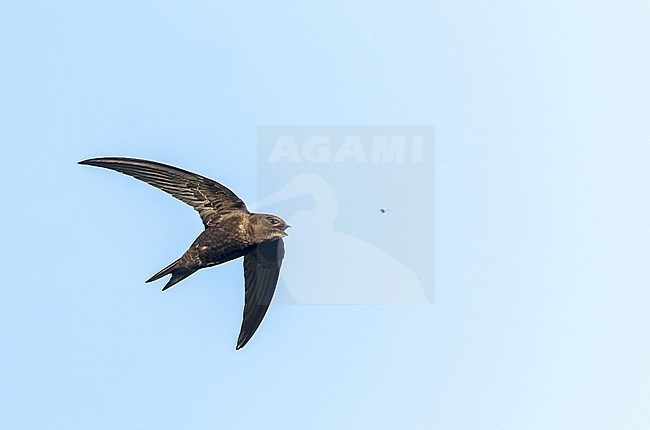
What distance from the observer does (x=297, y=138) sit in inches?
764

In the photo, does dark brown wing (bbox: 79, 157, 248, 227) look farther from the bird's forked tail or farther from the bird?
the bird's forked tail

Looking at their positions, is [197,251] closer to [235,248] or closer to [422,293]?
[235,248]

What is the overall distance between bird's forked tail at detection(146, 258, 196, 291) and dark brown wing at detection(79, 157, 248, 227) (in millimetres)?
572

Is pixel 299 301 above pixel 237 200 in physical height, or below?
below

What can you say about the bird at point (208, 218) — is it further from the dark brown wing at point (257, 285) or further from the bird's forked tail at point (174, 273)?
the dark brown wing at point (257, 285)

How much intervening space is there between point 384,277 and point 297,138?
221cm

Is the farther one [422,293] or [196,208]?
[422,293]

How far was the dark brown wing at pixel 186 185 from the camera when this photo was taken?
681 inches

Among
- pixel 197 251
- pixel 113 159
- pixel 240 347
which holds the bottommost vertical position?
pixel 240 347

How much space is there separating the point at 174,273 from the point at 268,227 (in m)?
1.33

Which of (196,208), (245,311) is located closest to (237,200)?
(196,208)

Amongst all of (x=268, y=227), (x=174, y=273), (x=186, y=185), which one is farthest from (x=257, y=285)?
(x=186, y=185)

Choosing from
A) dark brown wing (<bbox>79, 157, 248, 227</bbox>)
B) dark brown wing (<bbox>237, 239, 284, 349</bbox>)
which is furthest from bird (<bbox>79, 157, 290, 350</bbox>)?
dark brown wing (<bbox>237, 239, 284, 349</bbox>)

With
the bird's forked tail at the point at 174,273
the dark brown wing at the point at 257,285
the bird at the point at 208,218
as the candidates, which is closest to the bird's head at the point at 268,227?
the bird at the point at 208,218
